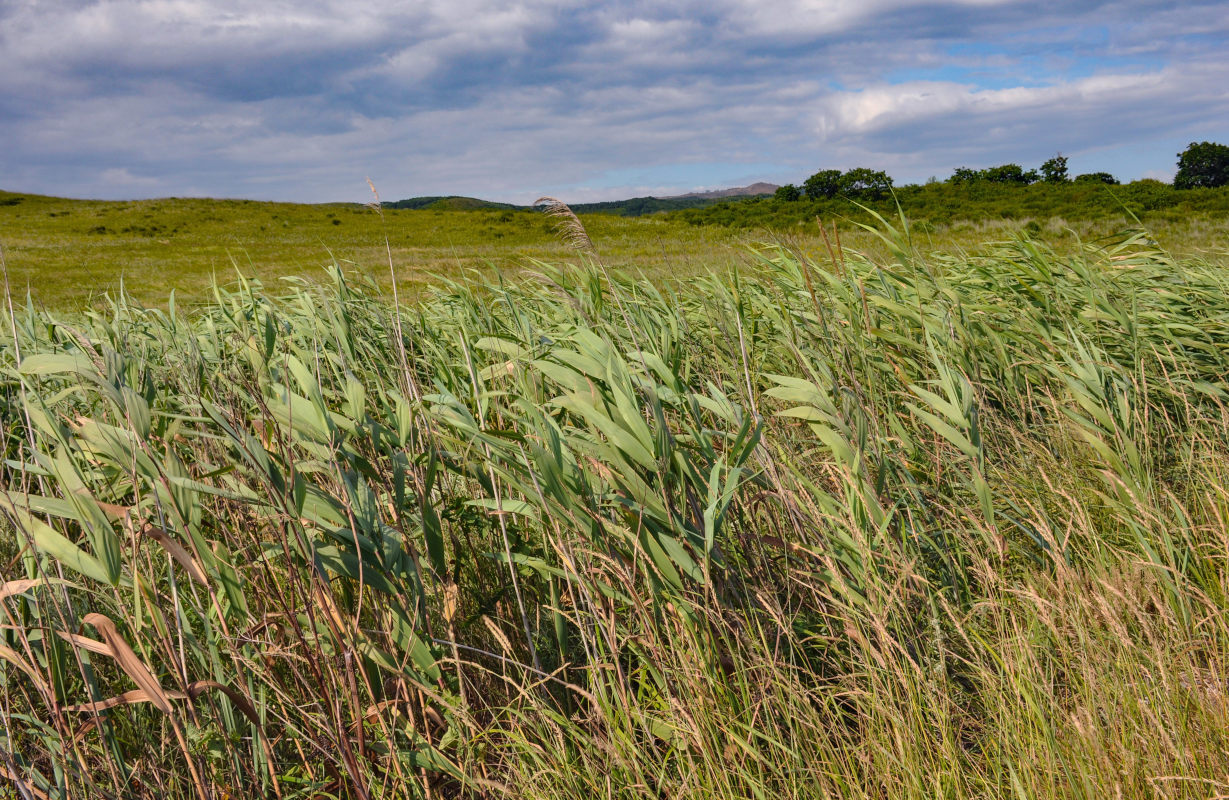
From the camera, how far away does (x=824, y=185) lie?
17.2 meters

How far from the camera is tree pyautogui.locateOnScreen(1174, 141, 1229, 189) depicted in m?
20.6

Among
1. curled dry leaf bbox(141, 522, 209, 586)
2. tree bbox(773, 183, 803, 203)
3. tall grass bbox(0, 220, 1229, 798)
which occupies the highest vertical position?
tree bbox(773, 183, 803, 203)

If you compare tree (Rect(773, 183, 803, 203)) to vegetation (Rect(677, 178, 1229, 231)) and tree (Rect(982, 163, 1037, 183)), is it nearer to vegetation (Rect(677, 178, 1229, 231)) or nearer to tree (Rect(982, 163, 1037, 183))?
vegetation (Rect(677, 178, 1229, 231))

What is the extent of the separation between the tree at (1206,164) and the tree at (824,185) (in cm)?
1078

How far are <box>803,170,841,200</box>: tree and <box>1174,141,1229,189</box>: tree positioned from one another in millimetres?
10781

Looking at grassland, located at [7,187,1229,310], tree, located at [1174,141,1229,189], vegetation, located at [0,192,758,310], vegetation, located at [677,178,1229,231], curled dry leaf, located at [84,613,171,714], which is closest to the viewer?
curled dry leaf, located at [84,613,171,714]

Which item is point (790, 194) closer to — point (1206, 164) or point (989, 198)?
point (989, 198)

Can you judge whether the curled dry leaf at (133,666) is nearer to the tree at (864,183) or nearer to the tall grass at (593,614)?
the tall grass at (593,614)

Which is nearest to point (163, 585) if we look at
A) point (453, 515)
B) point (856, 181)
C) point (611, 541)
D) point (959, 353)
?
point (453, 515)

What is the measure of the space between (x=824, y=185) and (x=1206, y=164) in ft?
42.9

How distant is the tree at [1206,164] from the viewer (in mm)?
20555

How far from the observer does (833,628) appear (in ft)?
4.83

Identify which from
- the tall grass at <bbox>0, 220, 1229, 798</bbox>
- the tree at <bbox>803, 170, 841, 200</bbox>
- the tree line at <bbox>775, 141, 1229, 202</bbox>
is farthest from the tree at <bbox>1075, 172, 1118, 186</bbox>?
the tall grass at <bbox>0, 220, 1229, 798</bbox>

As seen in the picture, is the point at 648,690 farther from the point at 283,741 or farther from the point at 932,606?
the point at 283,741
